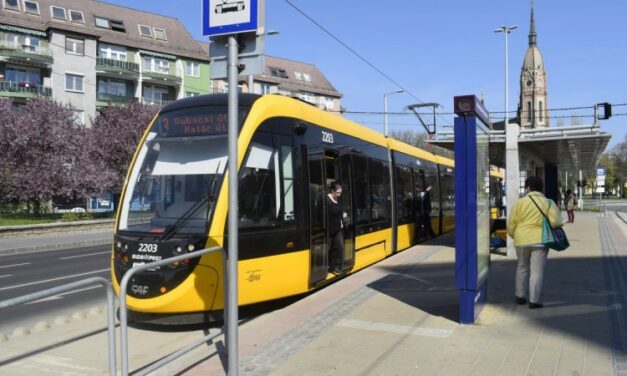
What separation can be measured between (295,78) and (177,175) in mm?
65710

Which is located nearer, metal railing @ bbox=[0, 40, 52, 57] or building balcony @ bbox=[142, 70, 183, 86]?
metal railing @ bbox=[0, 40, 52, 57]

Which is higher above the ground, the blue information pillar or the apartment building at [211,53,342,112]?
the apartment building at [211,53,342,112]

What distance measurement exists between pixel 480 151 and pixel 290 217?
2668 mm

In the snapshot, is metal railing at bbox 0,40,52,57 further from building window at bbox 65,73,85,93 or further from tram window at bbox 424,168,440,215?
tram window at bbox 424,168,440,215

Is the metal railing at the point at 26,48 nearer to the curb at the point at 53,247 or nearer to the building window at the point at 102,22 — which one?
the building window at the point at 102,22

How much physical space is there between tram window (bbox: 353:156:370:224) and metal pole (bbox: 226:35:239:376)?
6125 millimetres

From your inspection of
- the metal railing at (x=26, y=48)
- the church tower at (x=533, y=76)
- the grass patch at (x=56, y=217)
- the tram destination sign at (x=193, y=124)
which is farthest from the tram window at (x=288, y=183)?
the church tower at (x=533, y=76)

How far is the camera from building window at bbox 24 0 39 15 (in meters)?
47.2

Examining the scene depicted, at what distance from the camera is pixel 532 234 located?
707cm

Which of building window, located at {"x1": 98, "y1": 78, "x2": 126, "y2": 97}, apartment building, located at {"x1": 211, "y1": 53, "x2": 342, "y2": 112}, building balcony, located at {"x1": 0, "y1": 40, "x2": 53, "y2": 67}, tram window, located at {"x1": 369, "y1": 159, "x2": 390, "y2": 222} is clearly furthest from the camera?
apartment building, located at {"x1": 211, "y1": 53, "x2": 342, "y2": 112}

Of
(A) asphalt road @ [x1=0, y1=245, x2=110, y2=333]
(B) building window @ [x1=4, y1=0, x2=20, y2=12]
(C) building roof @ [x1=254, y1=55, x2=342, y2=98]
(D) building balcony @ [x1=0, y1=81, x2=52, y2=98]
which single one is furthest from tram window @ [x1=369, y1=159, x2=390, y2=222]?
(C) building roof @ [x1=254, y1=55, x2=342, y2=98]

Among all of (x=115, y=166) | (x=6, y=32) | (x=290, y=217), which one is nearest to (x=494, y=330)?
(x=290, y=217)

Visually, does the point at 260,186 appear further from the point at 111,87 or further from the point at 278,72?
the point at 278,72

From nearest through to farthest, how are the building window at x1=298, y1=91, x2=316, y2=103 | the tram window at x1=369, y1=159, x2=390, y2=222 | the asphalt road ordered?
the asphalt road, the tram window at x1=369, y1=159, x2=390, y2=222, the building window at x1=298, y1=91, x2=316, y2=103
